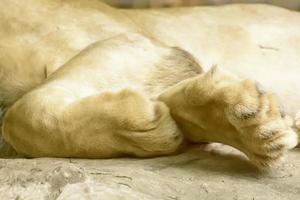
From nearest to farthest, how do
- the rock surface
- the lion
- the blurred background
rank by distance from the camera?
the rock surface → the lion → the blurred background

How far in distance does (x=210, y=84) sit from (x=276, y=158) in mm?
218

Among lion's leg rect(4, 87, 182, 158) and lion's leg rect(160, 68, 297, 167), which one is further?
lion's leg rect(4, 87, 182, 158)

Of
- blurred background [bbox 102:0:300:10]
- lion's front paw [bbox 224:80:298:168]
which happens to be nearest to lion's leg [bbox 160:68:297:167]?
lion's front paw [bbox 224:80:298:168]

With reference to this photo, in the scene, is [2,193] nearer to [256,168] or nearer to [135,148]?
[135,148]

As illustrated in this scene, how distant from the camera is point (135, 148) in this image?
1.57 m

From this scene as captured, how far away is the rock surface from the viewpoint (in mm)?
1334

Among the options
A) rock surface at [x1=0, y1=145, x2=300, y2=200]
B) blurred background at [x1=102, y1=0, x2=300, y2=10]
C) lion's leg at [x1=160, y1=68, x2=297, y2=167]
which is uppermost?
lion's leg at [x1=160, y1=68, x2=297, y2=167]

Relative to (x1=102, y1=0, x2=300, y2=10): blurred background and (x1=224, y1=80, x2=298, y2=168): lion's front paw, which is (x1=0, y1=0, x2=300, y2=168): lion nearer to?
(x1=224, y1=80, x2=298, y2=168): lion's front paw

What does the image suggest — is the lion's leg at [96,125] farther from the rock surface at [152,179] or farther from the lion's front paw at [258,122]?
the lion's front paw at [258,122]

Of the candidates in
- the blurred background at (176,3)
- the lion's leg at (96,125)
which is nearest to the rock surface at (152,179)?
the lion's leg at (96,125)

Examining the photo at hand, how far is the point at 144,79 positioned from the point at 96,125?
331 mm

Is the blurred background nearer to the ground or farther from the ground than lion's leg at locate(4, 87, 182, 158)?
nearer to the ground

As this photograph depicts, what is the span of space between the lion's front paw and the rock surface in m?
0.07

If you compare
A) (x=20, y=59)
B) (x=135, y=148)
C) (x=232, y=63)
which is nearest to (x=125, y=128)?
(x=135, y=148)
